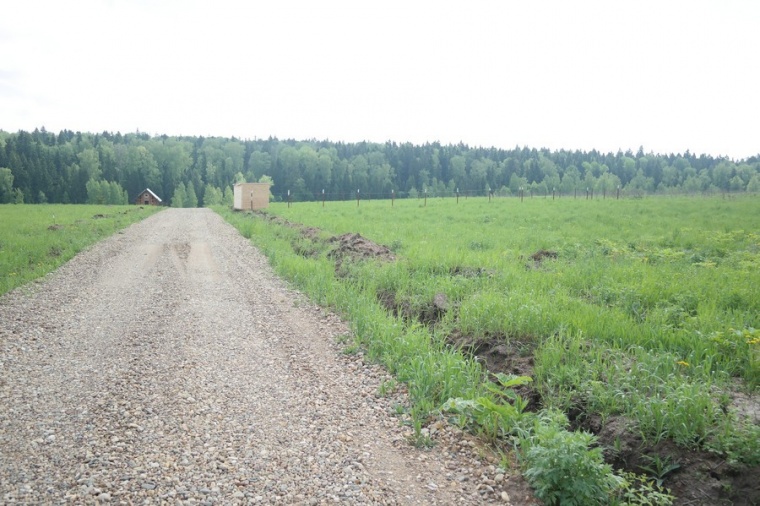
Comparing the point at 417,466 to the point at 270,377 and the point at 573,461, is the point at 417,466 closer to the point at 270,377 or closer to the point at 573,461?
the point at 573,461

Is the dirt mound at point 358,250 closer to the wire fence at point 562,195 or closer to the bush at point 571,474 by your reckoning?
the bush at point 571,474

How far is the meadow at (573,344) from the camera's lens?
409 cm

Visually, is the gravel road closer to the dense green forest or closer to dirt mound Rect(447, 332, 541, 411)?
dirt mound Rect(447, 332, 541, 411)

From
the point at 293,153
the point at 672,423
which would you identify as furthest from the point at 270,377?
the point at 293,153

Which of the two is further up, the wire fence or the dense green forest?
the dense green forest

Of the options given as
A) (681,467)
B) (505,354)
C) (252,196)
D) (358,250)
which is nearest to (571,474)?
(681,467)

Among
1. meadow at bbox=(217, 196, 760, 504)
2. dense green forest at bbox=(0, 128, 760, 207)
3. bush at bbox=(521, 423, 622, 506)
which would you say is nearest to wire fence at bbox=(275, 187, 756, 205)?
dense green forest at bbox=(0, 128, 760, 207)

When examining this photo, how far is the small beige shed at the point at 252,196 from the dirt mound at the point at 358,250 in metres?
30.4

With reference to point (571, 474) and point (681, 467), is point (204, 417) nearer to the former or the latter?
point (571, 474)

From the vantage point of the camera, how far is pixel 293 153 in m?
131

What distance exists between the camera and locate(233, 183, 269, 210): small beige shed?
4369 cm

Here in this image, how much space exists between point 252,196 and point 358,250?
3261 cm

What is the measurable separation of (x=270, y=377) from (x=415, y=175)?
135 m

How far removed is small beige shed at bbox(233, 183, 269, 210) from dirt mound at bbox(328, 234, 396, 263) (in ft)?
99.8
